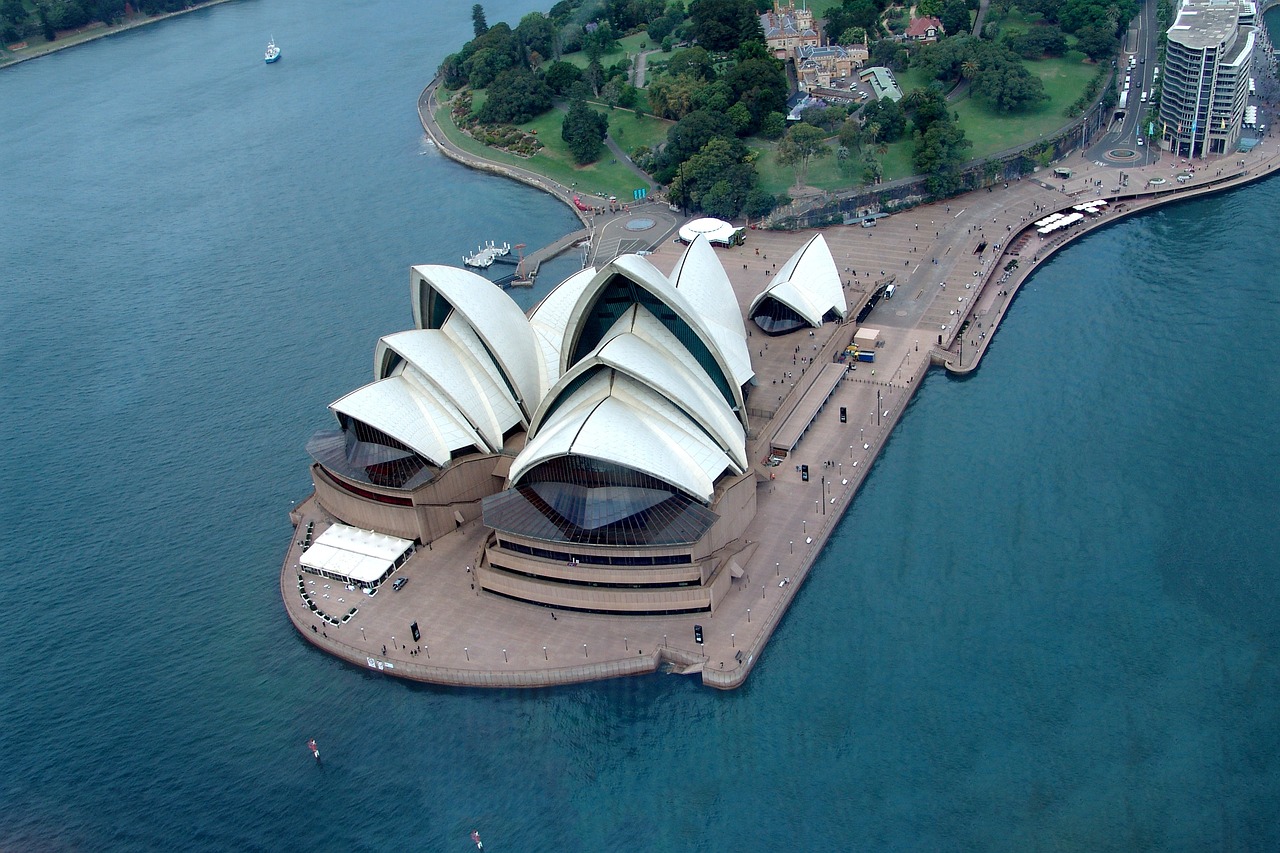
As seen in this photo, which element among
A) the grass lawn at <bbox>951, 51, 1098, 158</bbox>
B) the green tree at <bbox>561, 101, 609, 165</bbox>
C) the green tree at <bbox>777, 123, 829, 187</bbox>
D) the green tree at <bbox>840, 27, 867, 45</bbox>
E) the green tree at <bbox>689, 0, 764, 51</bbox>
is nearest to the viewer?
the green tree at <bbox>777, 123, 829, 187</bbox>

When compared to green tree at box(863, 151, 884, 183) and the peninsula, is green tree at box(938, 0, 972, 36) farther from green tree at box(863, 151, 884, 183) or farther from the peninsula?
the peninsula

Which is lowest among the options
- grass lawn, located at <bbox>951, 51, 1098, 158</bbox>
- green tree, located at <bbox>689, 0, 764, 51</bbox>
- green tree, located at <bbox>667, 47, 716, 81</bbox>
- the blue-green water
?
the blue-green water

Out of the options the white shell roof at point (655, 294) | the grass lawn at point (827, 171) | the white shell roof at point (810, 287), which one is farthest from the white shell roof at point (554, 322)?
the grass lawn at point (827, 171)

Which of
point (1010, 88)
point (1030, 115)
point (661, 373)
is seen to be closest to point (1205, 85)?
point (1030, 115)

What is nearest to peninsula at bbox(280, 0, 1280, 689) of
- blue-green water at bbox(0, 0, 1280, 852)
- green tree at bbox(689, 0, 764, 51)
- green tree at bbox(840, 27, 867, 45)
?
blue-green water at bbox(0, 0, 1280, 852)

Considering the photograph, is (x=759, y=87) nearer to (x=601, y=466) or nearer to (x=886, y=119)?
(x=886, y=119)

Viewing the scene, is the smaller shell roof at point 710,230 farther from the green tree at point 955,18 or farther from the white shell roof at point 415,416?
the green tree at point 955,18

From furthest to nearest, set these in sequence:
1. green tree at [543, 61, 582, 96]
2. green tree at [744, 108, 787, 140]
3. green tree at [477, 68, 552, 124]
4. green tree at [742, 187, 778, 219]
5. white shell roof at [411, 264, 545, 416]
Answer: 1. green tree at [543, 61, 582, 96]
2. green tree at [477, 68, 552, 124]
3. green tree at [744, 108, 787, 140]
4. green tree at [742, 187, 778, 219]
5. white shell roof at [411, 264, 545, 416]
